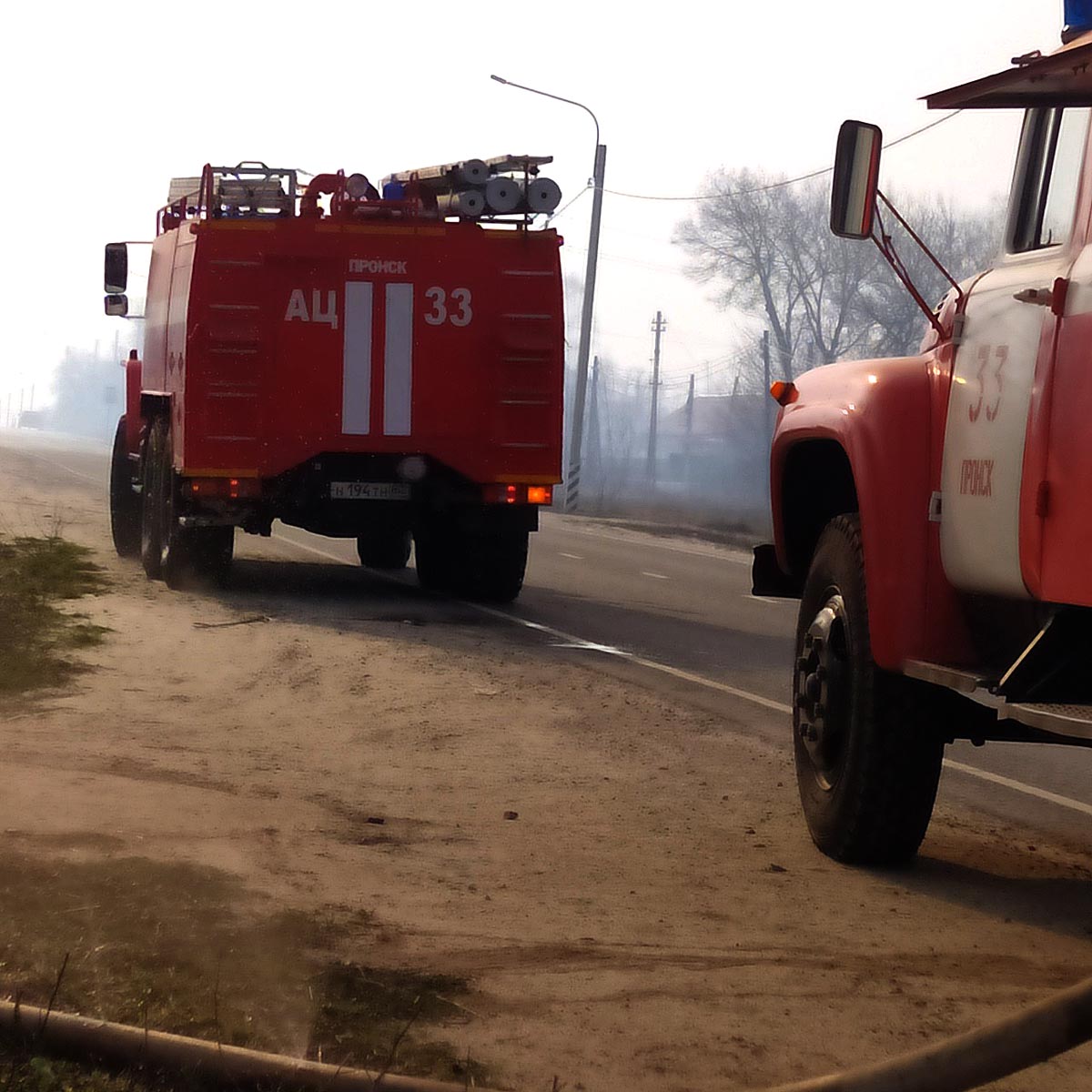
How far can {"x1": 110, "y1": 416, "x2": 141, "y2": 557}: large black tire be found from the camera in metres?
18.6

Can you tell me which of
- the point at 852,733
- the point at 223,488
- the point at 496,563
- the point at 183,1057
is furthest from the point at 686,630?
the point at 183,1057

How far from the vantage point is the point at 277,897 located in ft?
17.9

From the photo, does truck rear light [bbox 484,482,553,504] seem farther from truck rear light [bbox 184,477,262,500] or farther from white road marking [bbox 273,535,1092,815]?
truck rear light [bbox 184,477,262,500]

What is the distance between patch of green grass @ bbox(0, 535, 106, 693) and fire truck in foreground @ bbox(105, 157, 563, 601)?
111 cm

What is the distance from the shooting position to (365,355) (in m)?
14.7

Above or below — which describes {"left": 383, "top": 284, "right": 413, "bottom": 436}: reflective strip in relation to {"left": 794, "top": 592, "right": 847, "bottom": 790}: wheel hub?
above

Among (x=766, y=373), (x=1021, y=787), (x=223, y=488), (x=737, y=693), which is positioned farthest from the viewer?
(x=766, y=373)

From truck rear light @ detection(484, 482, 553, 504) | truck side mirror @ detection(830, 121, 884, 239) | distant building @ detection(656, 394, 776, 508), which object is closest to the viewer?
truck side mirror @ detection(830, 121, 884, 239)

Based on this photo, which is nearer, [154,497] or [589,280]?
[154,497]

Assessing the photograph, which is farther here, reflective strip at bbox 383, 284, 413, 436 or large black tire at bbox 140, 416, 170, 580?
large black tire at bbox 140, 416, 170, 580

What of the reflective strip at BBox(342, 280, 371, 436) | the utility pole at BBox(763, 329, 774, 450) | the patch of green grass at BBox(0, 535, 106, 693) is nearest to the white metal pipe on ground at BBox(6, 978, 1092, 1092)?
the patch of green grass at BBox(0, 535, 106, 693)

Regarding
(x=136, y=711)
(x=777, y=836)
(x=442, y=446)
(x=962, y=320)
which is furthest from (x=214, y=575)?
(x=962, y=320)

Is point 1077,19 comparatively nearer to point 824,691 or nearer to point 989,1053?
point 824,691

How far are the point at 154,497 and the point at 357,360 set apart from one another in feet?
9.01
